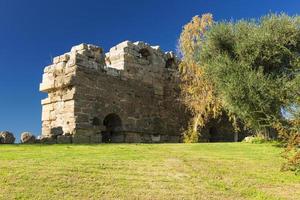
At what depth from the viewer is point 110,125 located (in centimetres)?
1984

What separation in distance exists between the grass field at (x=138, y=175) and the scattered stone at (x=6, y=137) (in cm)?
293

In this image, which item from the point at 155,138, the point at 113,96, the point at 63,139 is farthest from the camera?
the point at 155,138

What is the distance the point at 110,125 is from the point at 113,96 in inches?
59.0

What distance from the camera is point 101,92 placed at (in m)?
18.6

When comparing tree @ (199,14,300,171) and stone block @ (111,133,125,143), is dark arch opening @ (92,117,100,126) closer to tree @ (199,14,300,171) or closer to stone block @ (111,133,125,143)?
stone block @ (111,133,125,143)

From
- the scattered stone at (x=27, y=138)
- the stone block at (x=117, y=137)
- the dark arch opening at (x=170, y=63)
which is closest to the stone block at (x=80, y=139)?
the scattered stone at (x=27, y=138)

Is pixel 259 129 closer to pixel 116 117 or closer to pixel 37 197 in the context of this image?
pixel 116 117

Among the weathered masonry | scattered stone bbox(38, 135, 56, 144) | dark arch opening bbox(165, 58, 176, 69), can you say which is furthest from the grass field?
dark arch opening bbox(165, 58, 176, 69)

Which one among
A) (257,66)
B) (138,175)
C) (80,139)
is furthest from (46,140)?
(257,66)

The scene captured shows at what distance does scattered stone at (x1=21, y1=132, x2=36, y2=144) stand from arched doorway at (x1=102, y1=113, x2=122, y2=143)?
4084 millimetres

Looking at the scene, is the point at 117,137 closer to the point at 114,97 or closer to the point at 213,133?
the point at 114,97

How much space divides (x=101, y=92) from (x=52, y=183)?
32.2 feet

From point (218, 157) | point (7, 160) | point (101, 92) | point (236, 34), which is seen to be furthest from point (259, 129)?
point (7, 160)

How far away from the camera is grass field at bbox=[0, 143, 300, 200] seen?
29.1 ft
